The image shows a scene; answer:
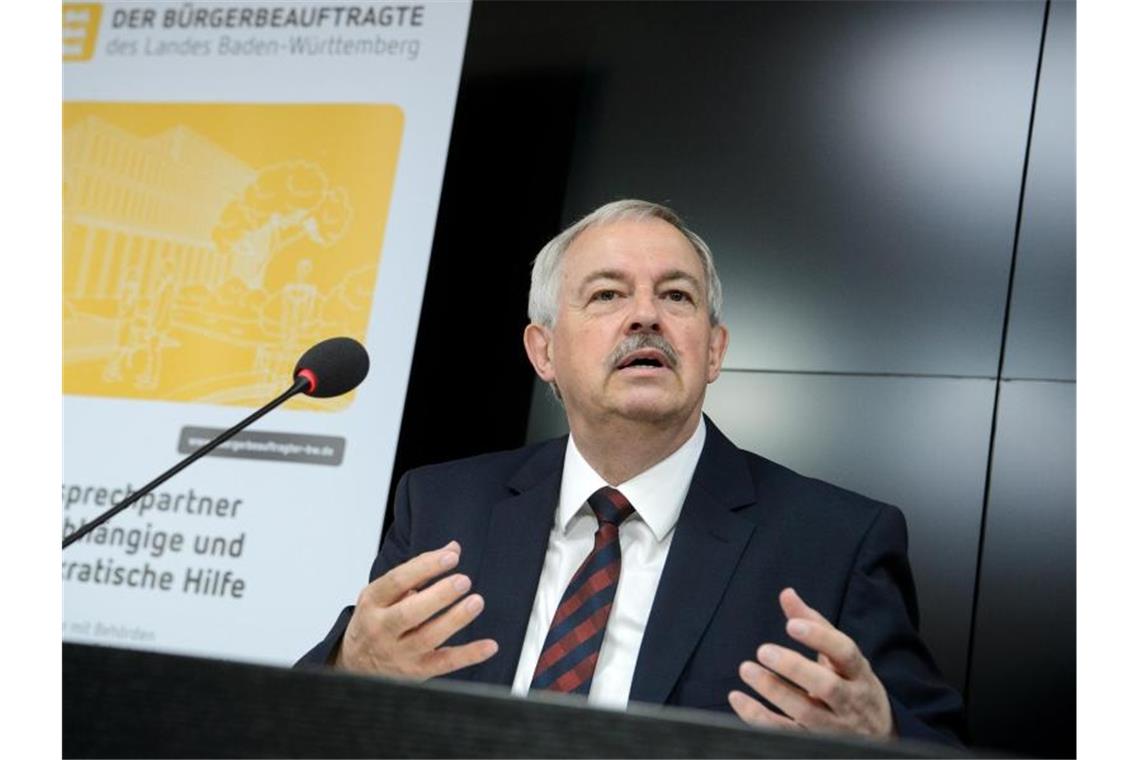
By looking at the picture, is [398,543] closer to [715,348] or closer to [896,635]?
[715,348]

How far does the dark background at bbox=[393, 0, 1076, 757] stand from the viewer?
2799mm

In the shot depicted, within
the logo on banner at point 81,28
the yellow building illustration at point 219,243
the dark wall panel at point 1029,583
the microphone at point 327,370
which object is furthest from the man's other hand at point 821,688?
the logo on banner at point 81,28

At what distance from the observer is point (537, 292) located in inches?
102

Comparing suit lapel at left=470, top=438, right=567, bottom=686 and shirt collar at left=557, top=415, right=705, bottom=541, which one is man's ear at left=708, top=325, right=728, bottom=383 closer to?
shirt collar at left=557, top=415, right=705, bottom=541

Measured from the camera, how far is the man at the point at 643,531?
1998 mm

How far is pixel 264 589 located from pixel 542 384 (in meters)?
0.85

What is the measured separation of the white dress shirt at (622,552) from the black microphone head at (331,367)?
1.56 ft

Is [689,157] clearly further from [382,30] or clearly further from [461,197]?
[382,30]

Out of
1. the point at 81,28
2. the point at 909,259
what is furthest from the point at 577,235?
the point at 81,28

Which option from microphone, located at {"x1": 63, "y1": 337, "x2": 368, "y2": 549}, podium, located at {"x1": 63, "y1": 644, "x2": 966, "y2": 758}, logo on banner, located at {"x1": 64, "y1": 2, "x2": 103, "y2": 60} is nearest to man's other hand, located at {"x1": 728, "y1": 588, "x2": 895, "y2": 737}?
podium, located at {"x1": 63, "y1": 644, "x2": 966, "y2": 758}

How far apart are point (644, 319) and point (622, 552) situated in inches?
17.1

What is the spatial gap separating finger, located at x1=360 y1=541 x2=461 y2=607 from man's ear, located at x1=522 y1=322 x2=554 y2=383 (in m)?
1.10

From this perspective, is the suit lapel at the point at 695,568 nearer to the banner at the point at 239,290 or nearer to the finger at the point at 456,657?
the finger at the point at 456,657
